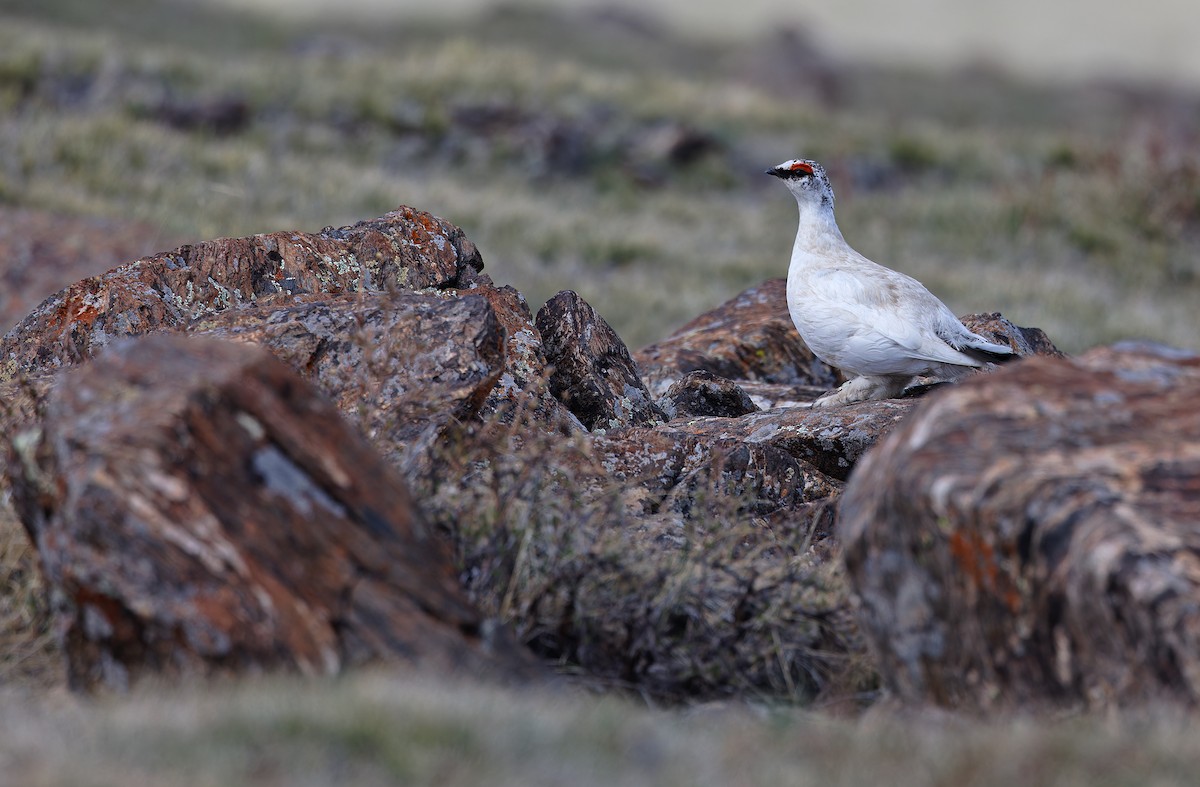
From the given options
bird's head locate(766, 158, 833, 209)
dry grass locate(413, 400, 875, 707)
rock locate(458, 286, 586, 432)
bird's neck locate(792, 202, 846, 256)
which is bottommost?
dry grass locate(413, 400, 875, 707)

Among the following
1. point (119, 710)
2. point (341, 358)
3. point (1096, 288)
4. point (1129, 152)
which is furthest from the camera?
point (1129, 152)

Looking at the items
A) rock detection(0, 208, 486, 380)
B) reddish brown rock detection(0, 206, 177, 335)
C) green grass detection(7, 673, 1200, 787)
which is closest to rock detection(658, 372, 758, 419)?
rock detection(0, 208, 486, 380)

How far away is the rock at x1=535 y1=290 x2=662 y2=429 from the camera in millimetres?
5480

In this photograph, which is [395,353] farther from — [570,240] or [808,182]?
[570,240]

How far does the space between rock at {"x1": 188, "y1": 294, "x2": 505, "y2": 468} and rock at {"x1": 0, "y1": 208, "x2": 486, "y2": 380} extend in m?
0.48

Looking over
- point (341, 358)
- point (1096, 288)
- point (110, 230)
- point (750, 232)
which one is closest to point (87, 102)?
point (110, 230)

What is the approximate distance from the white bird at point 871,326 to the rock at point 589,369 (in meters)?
0.87

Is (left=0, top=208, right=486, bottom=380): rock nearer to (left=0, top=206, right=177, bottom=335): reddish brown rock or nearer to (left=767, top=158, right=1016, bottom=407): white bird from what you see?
(left=767, top=158, right=1016, bottom=407): white bird

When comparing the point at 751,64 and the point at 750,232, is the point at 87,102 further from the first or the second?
the point at 751,64

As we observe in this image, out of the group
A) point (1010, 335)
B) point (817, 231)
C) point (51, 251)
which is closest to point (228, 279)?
point (817, 231)

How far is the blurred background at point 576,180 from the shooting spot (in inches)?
478

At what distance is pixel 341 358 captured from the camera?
14.8 feet

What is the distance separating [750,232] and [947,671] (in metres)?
13.0

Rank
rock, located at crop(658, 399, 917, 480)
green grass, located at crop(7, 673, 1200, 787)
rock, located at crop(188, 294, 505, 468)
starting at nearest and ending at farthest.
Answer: green grass, located at crop(7, 673, 1200, 787) < rock, located at crop(188, 294, 505, 468) < rock, located at crop(658, 399, 917, 480)
